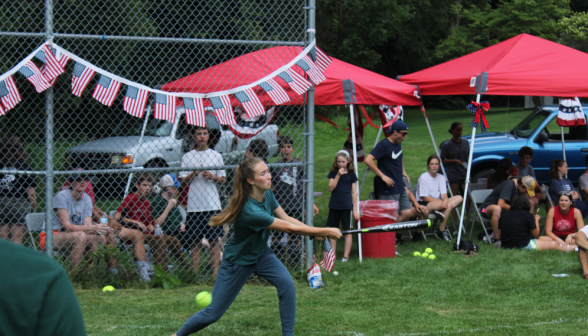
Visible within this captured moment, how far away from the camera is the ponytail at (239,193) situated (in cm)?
417

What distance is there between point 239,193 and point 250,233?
320mm

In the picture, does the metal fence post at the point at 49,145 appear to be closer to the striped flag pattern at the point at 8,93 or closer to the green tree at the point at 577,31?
the striped flag pattern at the point at 8,93

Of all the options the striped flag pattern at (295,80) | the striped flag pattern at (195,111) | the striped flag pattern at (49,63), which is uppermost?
the striped flag pattern at (49,63)

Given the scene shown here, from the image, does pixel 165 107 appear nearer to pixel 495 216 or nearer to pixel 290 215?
pixel 290 215

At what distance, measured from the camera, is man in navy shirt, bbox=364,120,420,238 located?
26.7ft

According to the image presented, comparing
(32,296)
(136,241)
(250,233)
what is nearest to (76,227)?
(136,241)

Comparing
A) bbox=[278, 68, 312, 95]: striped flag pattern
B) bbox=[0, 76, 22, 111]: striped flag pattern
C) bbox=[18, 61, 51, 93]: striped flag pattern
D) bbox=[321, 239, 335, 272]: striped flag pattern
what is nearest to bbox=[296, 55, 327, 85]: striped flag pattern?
bbox=[278, 68, 312, 95]: striped flag pattern

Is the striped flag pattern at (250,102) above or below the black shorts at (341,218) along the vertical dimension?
above

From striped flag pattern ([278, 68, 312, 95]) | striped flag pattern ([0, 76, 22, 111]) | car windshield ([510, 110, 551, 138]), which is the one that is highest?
striped flag pattern ([278, 68, 312, 95])

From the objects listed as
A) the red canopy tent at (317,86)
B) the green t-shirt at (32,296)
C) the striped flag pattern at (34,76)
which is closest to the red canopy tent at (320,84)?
the red canopy tent at (317,86)

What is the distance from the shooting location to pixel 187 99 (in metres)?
5.62

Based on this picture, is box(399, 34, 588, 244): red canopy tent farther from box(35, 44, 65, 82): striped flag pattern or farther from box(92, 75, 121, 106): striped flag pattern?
box(35, 44, 65, 82): striped flag pattern

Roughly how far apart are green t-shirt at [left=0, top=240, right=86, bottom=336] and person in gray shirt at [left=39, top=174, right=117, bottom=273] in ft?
17.6

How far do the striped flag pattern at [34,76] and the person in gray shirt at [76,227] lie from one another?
1.14 m
